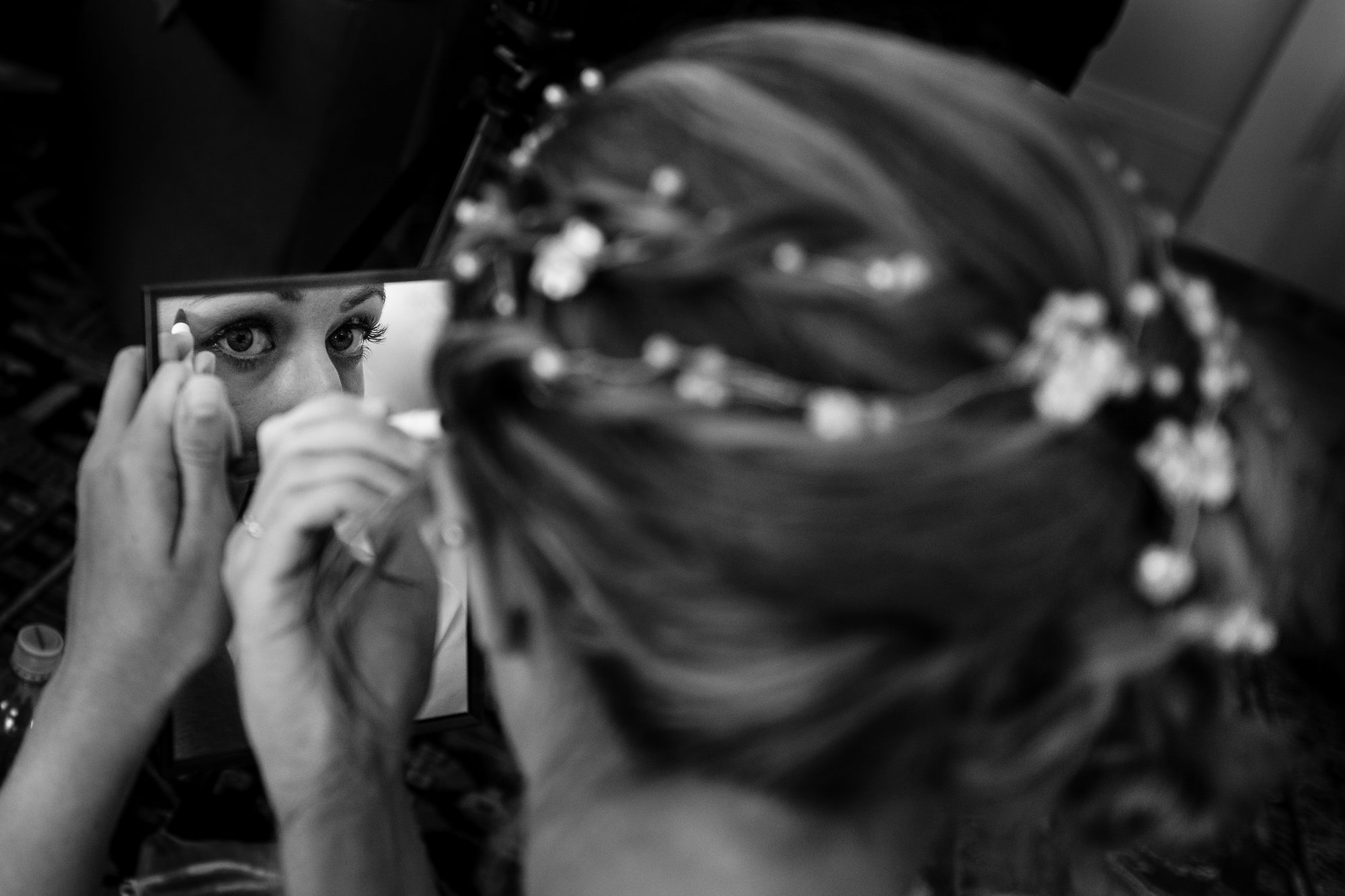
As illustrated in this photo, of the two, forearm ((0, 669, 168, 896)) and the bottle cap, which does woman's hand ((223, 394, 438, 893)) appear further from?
the bottle cap

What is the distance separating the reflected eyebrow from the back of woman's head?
0.33 m

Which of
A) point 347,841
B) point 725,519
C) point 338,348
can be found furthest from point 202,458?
point 725,519

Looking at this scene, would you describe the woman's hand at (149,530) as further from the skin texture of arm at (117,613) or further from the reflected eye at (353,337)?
the reflected eye at (353,337)

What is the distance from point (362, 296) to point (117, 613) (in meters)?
0.27

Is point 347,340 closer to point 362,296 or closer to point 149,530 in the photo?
point 362,296

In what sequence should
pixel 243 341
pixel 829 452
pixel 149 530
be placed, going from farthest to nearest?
pixel 243 341, pixel 149 530, pixel 829 452

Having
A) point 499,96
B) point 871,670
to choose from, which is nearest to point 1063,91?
point 499,96

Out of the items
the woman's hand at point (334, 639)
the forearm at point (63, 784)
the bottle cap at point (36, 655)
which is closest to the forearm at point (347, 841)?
the woman's hand at point (334, 639)

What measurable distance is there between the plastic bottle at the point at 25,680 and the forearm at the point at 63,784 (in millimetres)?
165

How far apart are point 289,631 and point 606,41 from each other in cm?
229

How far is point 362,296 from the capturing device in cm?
83

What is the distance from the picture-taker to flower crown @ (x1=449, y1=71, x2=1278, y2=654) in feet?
1.47

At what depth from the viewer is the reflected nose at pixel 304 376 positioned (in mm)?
810

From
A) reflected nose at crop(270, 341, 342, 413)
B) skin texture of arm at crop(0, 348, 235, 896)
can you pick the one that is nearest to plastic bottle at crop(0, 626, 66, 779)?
skin texture of arm at crop(0, 348, 235, 896)
